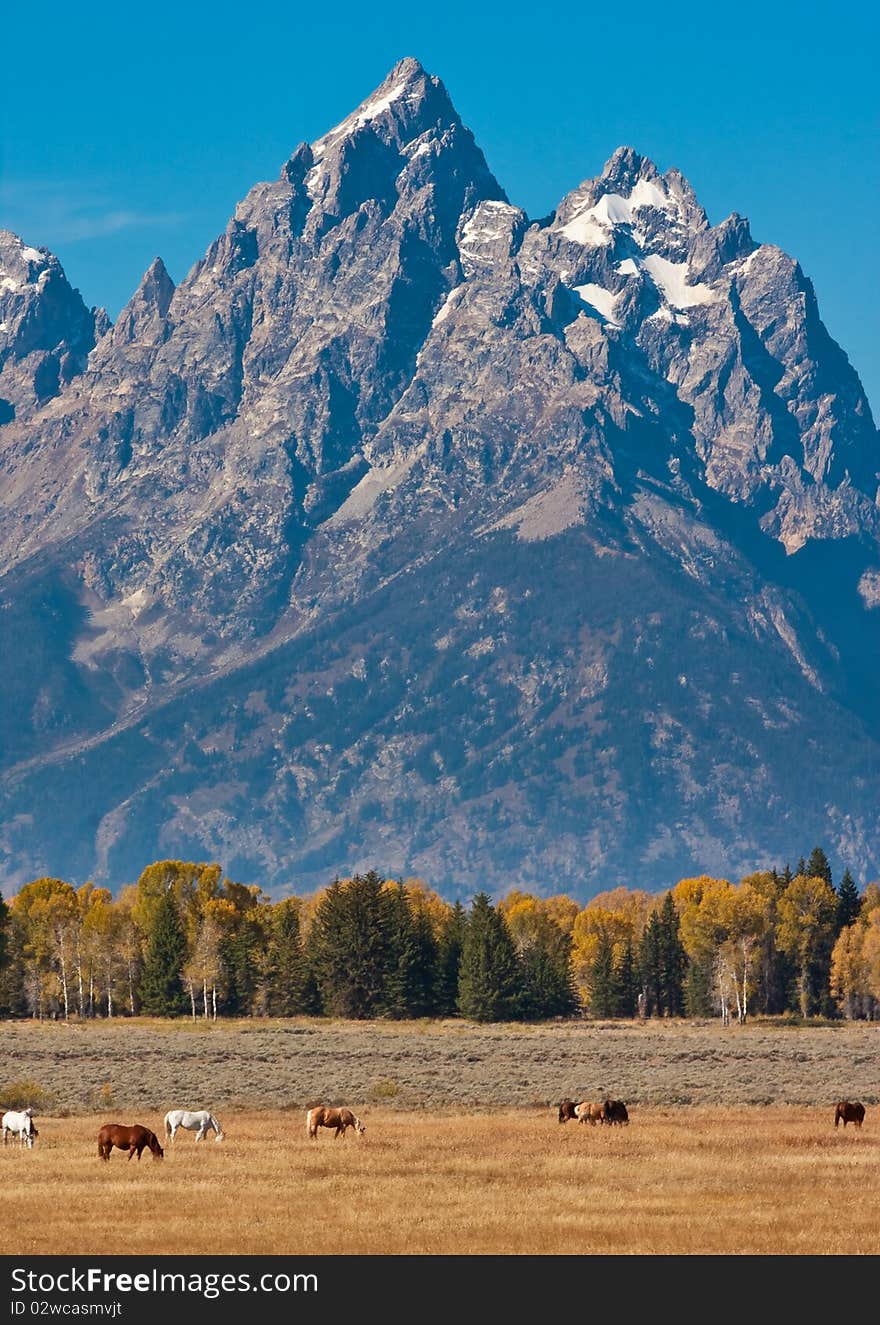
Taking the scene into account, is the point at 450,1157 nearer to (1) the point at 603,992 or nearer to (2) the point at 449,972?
(2) the point at 449,972

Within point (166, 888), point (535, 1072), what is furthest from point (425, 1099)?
point (166, 888)

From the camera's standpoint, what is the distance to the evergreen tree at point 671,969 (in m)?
166

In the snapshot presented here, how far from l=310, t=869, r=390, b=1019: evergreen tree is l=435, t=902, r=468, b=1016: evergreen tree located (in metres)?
5.66

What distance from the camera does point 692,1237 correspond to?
42844mm

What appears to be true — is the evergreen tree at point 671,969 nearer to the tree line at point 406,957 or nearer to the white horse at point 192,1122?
the tree line at point 406,957

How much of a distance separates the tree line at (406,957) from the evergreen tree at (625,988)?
0.16 m

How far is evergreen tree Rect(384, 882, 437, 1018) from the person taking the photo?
14362cm

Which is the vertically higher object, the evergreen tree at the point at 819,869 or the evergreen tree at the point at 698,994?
the evergreen tree at the point at 819,869

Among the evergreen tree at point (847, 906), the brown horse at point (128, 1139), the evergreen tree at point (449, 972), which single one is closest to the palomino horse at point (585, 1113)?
the brown horse at point (128, 1139)

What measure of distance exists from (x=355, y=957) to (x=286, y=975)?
5.79 m
